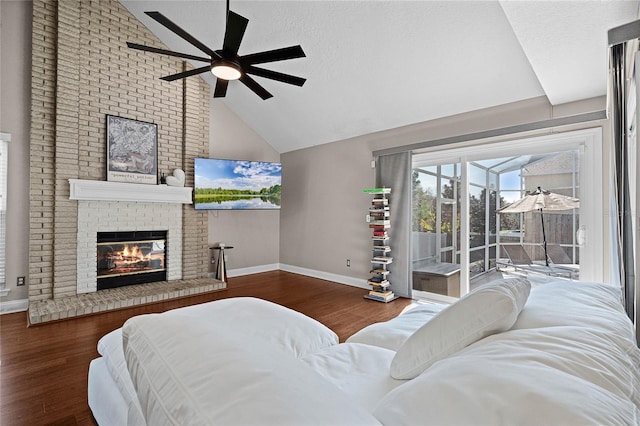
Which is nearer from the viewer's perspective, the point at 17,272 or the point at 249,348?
the point at 249,348

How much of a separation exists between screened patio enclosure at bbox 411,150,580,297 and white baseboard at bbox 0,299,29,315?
484 centimetres

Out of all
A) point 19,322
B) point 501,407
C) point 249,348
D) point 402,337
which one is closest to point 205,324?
point 249,348

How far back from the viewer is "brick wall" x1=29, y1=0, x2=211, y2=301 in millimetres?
3688

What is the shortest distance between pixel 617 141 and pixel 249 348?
240 cm

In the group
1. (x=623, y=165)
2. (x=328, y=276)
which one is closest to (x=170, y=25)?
(x=623, y=165)

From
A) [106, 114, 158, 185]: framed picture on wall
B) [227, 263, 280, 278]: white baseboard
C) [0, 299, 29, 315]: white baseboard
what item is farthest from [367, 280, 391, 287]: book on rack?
[0, 299, 29, 315]: white baseboard

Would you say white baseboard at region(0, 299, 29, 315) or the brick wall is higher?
the brick wall

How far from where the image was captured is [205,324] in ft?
3.06

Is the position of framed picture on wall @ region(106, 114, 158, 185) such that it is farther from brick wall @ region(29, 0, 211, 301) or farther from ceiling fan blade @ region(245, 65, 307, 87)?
ceiling fan blade @ region(245, 65, 307, 87)

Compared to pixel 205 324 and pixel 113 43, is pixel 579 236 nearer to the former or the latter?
pixel 205 324

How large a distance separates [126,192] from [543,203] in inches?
198

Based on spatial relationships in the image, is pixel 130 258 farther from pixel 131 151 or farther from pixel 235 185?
pixel 235 185

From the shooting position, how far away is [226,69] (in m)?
2.45

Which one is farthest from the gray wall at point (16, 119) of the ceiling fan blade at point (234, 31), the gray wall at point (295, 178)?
the ceiling fan blade at point (234, 31)
